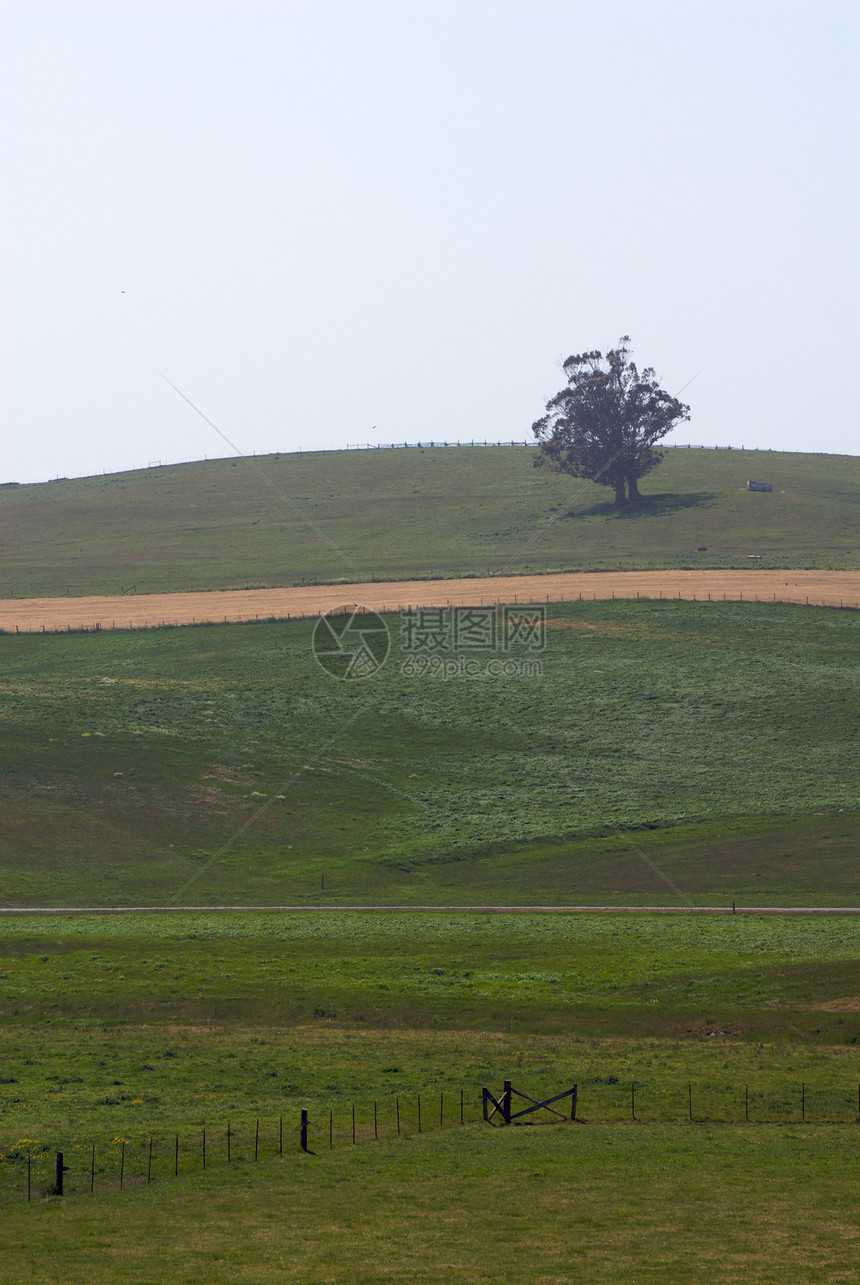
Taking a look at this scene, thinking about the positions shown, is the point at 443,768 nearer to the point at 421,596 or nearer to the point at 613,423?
the point at 421,596

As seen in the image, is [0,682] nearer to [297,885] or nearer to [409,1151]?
[297,885]

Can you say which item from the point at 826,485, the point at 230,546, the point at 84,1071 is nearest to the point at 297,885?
the point at 84,1071

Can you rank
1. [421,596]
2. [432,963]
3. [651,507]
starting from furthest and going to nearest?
[651,507] → [421,596] → [432,963]

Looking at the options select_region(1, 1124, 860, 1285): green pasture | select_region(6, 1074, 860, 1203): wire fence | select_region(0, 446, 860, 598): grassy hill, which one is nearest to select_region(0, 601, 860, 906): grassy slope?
select_region(6, 1074, 860, 1203): wire fence

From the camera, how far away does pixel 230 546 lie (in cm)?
14188

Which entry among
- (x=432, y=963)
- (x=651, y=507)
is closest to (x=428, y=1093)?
(x=432, y=963)

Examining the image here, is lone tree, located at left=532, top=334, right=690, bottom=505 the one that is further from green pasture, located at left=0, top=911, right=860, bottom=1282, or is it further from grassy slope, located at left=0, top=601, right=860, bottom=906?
green pasture, located at left=0, top=911, right=860, bottom=1282

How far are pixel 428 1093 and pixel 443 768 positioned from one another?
41.1 meters

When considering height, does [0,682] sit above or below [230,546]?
below

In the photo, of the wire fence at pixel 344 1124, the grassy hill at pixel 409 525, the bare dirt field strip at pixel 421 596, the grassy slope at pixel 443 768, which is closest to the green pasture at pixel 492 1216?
the wire fence at pixel 344 1124

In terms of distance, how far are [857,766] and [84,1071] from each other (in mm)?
51238

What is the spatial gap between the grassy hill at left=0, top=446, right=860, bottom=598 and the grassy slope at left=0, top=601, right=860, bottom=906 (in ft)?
93.7

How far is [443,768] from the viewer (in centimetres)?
7412

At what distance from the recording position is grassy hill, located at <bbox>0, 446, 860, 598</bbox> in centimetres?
12688
